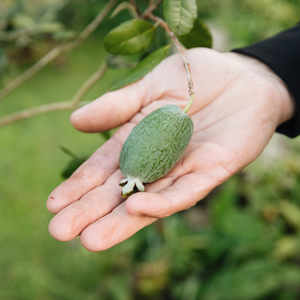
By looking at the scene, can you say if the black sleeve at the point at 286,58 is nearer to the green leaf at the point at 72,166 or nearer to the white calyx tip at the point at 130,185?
the white calyx tip at the point at 130,185

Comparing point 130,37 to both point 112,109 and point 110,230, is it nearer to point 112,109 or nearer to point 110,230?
point 112,109

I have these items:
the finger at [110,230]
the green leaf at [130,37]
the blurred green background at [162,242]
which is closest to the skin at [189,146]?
the finger at [110,230]

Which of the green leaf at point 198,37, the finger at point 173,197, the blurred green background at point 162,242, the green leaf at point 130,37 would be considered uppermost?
the green leaf at point 130,37

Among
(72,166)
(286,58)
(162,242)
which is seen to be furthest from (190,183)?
(162,242)

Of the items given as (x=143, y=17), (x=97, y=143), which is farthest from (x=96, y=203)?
(x=97, y=143)

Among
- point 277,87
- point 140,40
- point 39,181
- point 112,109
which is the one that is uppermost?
point 140,40

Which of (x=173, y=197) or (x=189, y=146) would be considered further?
(x=189, y=146)
